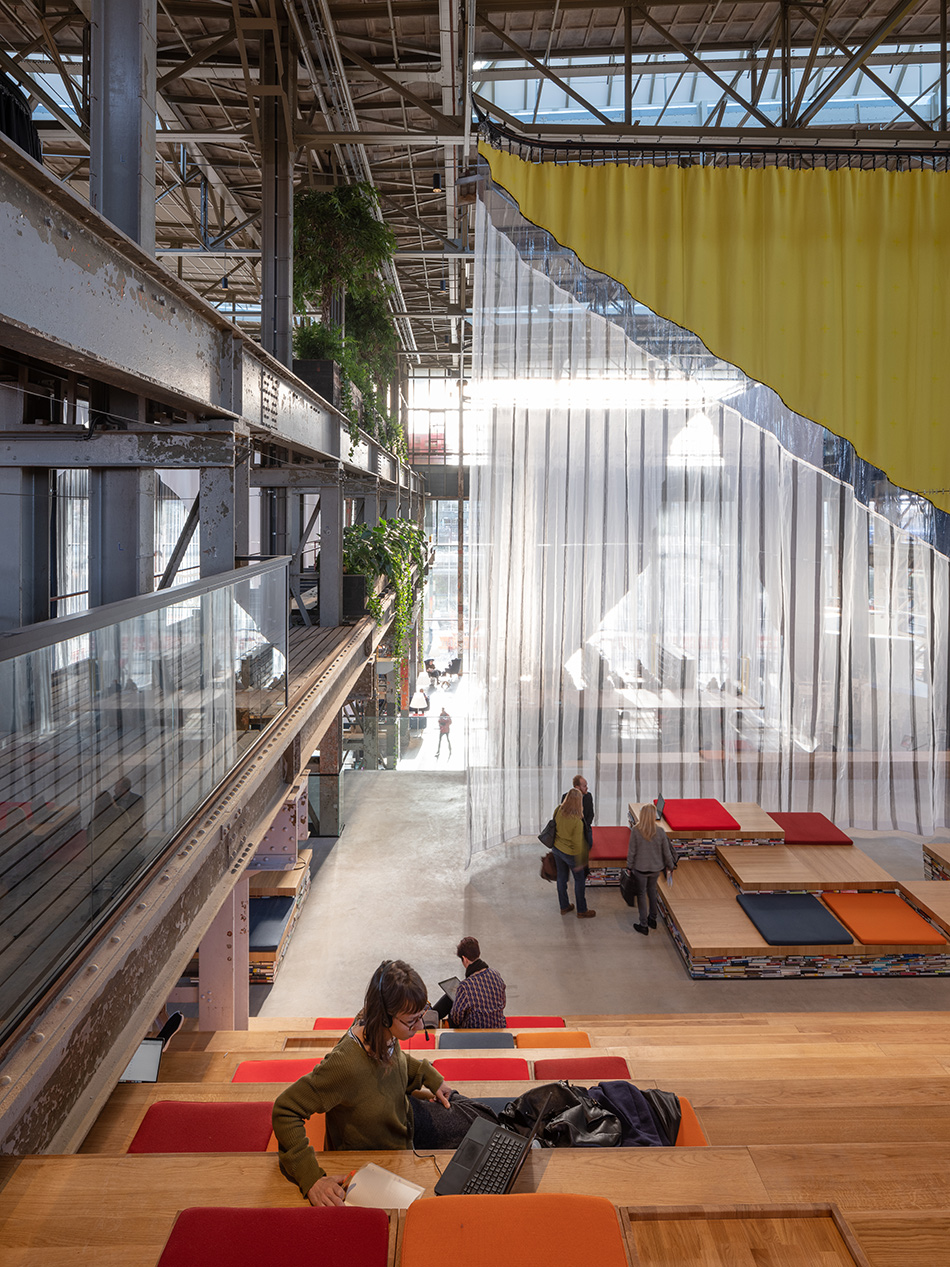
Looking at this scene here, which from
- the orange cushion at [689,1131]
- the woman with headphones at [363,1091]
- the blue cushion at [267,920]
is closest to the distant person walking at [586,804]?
the blue cushion at [267,920]

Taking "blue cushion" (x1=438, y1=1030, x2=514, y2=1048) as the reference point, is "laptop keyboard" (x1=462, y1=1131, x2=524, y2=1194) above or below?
above

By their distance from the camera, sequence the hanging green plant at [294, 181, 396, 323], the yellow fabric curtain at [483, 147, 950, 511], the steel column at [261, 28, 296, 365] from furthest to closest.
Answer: the hanging green plant at [294, 181, 396, 323] → the steel column at [261, 28, 296, 365] → the yellow fabric curtain at [483, 147, 950, 511]

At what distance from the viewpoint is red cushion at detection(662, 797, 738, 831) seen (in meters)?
8.23

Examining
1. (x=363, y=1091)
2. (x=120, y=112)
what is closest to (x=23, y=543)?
(x=120, y=112)

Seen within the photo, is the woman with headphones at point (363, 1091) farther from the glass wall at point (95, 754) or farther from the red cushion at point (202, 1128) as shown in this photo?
the glass wall at point (95, 754)

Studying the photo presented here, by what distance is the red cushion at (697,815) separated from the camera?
8227 millimetres

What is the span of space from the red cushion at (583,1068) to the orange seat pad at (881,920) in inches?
141

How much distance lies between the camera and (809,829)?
8.62 metres

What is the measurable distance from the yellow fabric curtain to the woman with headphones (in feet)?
21.9

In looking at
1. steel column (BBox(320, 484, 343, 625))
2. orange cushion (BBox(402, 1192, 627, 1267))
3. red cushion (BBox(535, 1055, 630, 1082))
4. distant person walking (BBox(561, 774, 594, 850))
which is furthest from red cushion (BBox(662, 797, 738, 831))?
orange cushion (BBox(402, 1192, 627, 1267))

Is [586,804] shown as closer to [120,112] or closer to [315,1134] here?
[315,1134]

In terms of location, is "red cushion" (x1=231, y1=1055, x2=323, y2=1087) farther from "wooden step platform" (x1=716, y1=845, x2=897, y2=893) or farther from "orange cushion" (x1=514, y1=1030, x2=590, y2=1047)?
"wooden step platform" (x1=716, y1=845, x2=897, y2=893)

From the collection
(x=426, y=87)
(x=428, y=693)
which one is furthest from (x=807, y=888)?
(x=428, y=693)

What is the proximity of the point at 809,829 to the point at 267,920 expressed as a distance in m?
5.31
